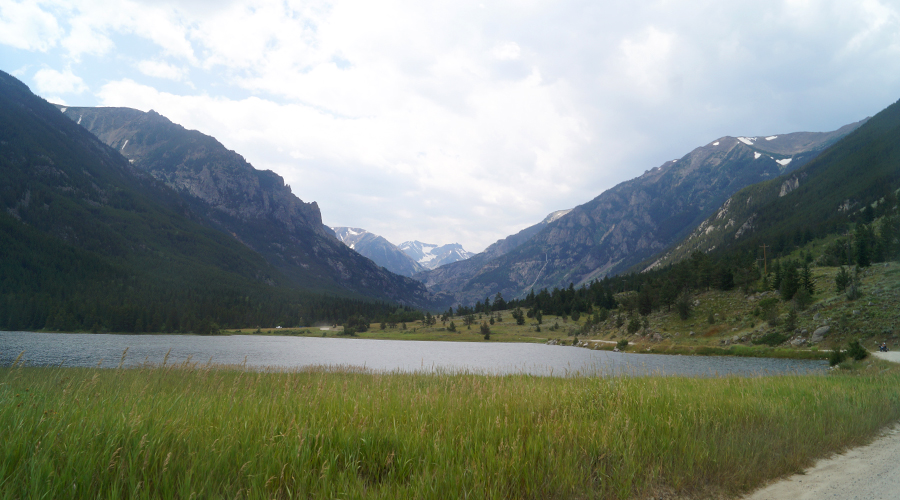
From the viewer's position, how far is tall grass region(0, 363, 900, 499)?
3.61m

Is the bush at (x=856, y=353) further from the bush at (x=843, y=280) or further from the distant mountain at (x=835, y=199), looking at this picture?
→ the distant mountain at (x=835, y=199)

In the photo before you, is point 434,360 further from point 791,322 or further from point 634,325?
point 791,322

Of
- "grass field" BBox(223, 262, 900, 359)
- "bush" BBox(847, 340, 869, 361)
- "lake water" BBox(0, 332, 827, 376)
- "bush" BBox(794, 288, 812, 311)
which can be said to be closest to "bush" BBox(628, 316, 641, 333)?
"grass field" BBox(223, 262, 900, 359)

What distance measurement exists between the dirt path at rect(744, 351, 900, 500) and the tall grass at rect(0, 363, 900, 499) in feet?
0.76

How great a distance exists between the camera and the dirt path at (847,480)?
17.2 ft

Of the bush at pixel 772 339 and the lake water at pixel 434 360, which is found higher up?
the bush at pixel 772 339

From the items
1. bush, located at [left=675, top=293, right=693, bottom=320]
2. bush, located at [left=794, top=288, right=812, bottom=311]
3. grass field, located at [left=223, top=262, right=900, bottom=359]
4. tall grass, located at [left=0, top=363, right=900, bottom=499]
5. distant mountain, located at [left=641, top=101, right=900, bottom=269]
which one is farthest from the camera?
distant mountain, located at [left=641, top=101, right=900, bottom=269]

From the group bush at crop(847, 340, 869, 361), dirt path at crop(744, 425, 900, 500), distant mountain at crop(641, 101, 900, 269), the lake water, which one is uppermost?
distant mountain at crop(641, 101, 900, 269)

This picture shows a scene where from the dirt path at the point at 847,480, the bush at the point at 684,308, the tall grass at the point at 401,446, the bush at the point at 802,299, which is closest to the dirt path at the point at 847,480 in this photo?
the dirt path at the point at 847,480

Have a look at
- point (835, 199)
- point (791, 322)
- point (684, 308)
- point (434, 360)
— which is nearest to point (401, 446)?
point (434, 360)

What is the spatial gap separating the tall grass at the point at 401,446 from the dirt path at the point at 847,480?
23 centimetres

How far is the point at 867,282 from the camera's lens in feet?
161

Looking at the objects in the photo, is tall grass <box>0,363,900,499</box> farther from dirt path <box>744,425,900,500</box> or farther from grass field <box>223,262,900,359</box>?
grass field <box>223,262,900,359</box>

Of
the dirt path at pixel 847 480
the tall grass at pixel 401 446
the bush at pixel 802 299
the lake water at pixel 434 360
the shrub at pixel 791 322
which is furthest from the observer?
the bush at pixel 802 299
